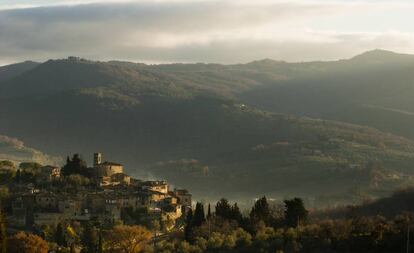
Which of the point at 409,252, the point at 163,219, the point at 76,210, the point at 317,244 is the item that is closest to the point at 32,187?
the point at 76,210

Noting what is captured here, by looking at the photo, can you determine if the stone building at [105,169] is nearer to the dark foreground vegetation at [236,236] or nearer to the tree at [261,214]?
the dark foreground vegetation at [236,236]

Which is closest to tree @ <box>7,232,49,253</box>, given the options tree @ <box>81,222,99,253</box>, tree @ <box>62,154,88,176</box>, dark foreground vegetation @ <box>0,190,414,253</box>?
dark foreground vegetation @ <box>0,190,414,253</box>

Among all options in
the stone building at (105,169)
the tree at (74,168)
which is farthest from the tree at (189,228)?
the stone building at (105,169)

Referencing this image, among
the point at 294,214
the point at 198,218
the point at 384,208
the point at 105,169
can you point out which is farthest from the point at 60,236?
the point at 384,208

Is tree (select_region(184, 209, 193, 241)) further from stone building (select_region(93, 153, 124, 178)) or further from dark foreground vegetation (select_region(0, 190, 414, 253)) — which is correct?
stone building (select_region(93, 153, 124, 178))

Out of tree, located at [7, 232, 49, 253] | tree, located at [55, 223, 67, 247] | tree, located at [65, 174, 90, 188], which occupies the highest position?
tree, located at [65, 174, 90, 188]
